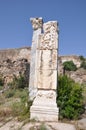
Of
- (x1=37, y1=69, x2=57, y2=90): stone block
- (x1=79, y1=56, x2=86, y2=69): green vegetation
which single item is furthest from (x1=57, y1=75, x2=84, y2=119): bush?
(x1=79, y1=56, x2=86, y2=69): green vegetation

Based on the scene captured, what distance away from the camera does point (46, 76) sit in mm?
7277

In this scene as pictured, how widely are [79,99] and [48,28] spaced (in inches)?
87.0

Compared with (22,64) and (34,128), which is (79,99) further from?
(22,64)

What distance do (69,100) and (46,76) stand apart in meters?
1.01

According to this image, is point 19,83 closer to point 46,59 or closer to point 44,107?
point 46,59

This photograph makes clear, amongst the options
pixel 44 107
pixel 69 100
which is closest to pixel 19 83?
pixel 69 100

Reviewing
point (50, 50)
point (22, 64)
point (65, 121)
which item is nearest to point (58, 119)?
point (65, 121)

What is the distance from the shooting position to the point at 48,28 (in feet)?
25.0

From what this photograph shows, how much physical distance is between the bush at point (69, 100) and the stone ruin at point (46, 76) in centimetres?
49

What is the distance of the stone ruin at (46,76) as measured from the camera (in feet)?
22.7

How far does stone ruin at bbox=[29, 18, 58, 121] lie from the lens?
6.93 meters

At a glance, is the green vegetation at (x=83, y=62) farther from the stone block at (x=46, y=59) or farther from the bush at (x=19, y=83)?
the stone block at (x=46, y=59)

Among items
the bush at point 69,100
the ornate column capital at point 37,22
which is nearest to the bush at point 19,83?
the ornate column capital at point 37,22

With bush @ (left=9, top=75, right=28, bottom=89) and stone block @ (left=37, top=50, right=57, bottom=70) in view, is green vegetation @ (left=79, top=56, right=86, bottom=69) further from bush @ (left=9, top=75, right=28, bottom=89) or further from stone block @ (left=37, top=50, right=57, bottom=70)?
stone block @ (left=37, top=50, right=57, bottom=70)
